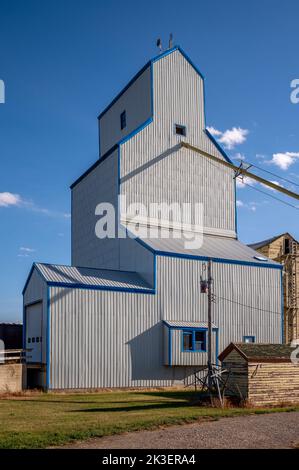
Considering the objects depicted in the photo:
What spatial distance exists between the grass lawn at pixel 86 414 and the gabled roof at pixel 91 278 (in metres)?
6.18

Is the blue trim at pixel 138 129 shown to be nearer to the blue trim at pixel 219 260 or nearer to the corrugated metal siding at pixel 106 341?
the blue trim at pixel 219 260

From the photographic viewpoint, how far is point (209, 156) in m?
44.3

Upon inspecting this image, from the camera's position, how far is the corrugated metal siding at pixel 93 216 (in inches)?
1604

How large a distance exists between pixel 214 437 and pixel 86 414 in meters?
6.54

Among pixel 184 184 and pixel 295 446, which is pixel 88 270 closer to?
pixel 184 184

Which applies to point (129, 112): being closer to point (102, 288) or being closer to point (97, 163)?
point (97, 163)

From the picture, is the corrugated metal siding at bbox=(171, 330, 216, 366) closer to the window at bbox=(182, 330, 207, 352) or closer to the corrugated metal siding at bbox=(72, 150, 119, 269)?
the window at bbox=(182, 330, 207, 352)

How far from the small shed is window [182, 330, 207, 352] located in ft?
27.4

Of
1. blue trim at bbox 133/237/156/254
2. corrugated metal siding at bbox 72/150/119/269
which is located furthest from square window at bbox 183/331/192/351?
corrugated metal siding at bbox 72/150/119/269

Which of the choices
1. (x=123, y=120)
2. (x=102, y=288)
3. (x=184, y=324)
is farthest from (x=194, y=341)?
(x=123, y=120)

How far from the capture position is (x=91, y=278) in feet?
111

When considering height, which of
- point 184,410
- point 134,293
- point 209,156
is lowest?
point 184,410

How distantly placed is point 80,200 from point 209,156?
37.8 ft
